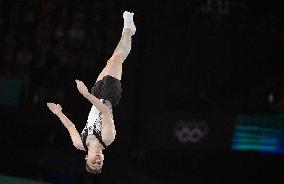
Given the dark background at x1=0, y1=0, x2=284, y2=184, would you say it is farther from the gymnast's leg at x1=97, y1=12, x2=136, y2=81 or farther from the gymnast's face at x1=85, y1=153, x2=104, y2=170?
the gymnast's face at x1=85, y1=153, x2=104, y2=170

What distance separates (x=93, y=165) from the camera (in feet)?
16.8

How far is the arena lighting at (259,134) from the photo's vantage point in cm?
901

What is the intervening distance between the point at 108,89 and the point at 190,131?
3.74 m

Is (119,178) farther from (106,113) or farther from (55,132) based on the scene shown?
(106,113)

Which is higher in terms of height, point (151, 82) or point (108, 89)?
point (151, 82)

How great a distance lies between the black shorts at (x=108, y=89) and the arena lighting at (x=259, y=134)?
3.79 m

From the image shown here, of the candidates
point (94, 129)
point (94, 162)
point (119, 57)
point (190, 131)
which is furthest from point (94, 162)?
point (190, 131)

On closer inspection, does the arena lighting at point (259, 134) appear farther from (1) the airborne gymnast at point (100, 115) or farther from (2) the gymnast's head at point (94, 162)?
(2) the gymnast's head at point (94, 162)

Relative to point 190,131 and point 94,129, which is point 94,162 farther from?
point 190,131

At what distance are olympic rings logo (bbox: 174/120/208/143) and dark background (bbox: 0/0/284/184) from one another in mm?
583

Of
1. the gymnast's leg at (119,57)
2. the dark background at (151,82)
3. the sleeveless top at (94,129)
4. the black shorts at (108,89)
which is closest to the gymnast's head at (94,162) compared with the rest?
the sleeveless top at (94,129)

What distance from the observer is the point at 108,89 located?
5.88m

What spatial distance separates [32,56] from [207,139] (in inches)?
170

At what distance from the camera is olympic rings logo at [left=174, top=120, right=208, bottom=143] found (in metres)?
9.20
